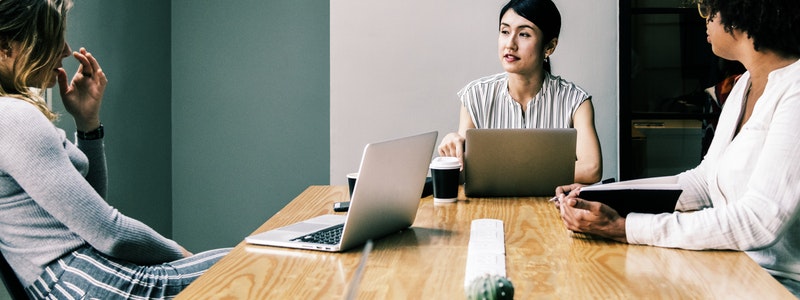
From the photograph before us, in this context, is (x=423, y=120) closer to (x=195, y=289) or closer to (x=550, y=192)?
(x=550, y=192)

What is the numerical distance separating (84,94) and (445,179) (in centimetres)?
102

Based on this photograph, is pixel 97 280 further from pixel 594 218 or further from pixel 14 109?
pixel 594 218

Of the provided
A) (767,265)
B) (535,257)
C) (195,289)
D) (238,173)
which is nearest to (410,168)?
(535,257)

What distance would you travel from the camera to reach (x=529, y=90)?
2.75 m

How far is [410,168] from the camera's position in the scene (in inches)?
59.6

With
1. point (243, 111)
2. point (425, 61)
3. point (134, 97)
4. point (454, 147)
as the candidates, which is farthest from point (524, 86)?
point (134, 97)

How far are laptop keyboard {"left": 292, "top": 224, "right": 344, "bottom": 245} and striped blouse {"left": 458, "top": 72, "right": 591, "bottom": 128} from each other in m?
1.40

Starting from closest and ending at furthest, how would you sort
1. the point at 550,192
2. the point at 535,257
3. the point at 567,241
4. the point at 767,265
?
the point at 535,257
the point at 567,241
the point at 767,265
the point at 550,192

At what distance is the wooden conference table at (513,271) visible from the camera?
1082 mm

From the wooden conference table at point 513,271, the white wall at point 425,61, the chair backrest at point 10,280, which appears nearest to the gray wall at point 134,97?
the white wall at point 425,61

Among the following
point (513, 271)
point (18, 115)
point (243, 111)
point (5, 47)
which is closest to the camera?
point (513, 271)

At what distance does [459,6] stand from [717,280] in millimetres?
2619

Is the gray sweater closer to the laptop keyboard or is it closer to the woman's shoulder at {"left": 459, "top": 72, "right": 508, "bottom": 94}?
the laptop keyboard

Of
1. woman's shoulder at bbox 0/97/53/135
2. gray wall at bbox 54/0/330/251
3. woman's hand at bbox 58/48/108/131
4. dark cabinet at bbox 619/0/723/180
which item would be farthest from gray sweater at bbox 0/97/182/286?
dark cabinet at bbox 619/0/723/180
